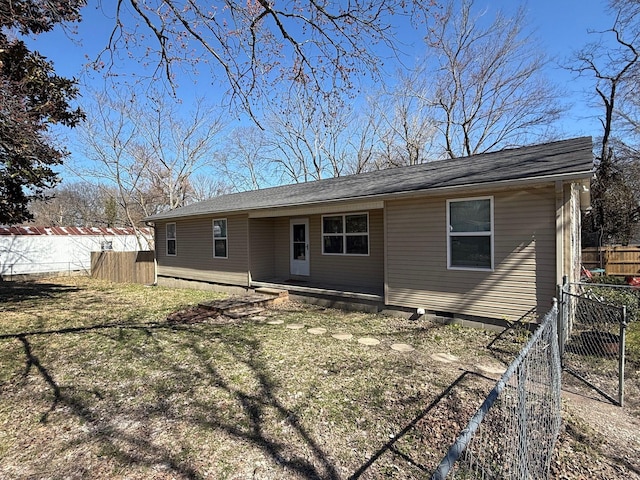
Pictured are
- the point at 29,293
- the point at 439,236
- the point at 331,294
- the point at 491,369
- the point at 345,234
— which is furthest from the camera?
the point at 29,293

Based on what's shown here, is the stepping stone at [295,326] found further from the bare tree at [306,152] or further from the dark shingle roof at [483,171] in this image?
the bare tree at [306,152]

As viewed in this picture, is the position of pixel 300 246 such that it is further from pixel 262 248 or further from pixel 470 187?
pixel 470 187

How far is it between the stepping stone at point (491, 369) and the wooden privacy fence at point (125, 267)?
13.2m

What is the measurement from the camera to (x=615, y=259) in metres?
12.9

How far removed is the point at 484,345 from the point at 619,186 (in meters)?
16.2

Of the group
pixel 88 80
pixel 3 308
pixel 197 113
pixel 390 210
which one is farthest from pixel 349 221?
pixel 197 113

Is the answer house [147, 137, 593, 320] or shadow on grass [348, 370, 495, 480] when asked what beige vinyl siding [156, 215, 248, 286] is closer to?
house [147, 137, 593, 320]

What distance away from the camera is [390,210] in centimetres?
764

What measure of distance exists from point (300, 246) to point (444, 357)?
6.74 m

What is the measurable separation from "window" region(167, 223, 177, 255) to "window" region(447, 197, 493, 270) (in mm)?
10914

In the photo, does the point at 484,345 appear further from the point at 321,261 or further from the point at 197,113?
the point at 197,113

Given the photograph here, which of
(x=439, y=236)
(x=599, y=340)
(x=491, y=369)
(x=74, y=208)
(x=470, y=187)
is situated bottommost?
(x=491, y=369)

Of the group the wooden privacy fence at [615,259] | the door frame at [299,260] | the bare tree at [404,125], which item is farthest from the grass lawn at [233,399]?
the bare tree at [404,125]

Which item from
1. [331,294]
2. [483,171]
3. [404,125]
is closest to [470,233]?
[483,171]
